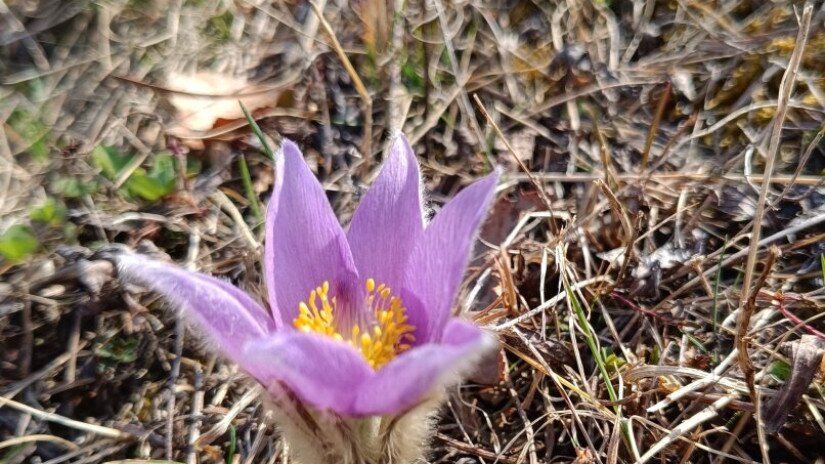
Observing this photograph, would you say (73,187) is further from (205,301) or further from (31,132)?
(205,301)

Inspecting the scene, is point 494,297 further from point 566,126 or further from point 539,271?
point 566,126

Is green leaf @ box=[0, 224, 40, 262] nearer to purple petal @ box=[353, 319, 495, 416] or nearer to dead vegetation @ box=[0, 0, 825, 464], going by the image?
dead vegetation @ box=[0, 0, 825, 464]

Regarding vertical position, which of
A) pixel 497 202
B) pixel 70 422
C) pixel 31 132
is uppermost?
pixel 31 132

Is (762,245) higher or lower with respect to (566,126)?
lower

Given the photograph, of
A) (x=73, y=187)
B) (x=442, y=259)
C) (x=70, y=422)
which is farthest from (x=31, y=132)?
(x=442, y=259)

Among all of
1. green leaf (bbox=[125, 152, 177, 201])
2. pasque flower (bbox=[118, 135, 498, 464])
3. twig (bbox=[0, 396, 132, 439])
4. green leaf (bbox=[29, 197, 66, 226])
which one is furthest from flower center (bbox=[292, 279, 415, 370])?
green leaf (bbox=[29, 197, 66, 226])

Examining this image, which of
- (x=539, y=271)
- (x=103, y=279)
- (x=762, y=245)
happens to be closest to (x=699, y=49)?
(x=762, y=245)

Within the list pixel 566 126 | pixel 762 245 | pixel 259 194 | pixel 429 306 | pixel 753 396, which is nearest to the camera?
pixel 429 306
